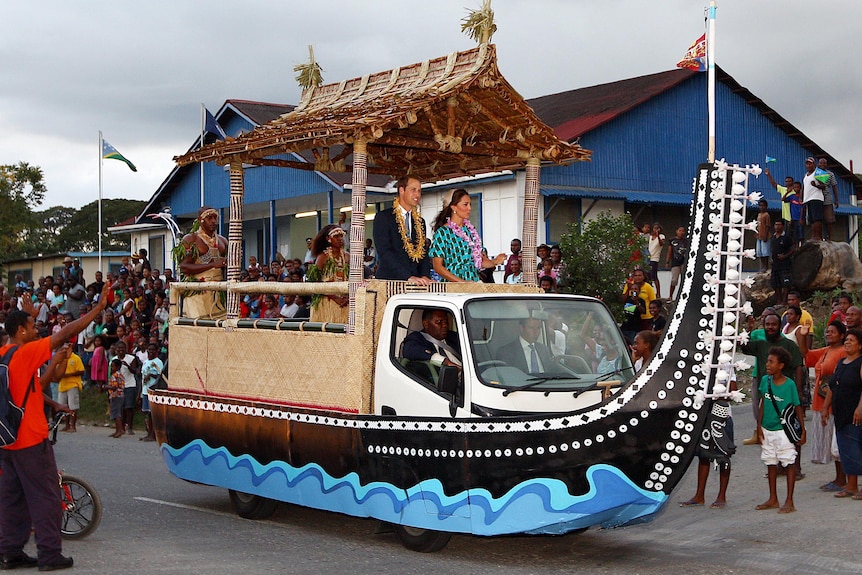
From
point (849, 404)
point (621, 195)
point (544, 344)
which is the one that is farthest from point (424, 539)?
point (621, 195)

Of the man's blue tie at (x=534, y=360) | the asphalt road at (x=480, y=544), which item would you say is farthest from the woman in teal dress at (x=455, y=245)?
the asphalt road at (x=480, y=544)

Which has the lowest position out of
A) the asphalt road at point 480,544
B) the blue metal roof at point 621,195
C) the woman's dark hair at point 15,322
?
the asphalt road at point 480,544

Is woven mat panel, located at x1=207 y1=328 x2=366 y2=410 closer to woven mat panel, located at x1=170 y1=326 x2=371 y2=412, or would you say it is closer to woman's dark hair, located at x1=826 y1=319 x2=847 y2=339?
woven mat panel, located at x1=170 y1=326 x2=371 y2=412

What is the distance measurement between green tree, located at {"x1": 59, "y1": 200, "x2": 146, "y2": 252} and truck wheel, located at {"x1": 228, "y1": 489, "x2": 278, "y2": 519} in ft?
182

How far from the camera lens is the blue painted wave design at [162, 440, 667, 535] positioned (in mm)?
7688

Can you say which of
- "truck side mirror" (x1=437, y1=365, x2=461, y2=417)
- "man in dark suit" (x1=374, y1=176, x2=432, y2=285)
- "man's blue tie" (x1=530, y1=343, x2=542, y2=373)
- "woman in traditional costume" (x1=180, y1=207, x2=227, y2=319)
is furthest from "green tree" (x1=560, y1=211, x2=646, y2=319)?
"truck side mirror" (x1=437, y1=365, x2=461, y2=417)

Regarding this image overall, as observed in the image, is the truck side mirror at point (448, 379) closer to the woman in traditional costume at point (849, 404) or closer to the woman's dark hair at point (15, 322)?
the woman's dark hair at point (15, 322)

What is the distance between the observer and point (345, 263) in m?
12.2

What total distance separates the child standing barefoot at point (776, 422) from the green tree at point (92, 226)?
2248 inches

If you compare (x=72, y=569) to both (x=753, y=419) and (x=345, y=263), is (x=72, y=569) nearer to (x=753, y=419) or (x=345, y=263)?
(x=345, y=263)

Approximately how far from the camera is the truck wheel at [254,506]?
1042 centimetres

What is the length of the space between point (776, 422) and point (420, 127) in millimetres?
4369

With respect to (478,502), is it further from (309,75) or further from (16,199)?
(16,199)

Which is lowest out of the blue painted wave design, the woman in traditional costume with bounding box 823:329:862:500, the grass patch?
the grass patch
